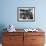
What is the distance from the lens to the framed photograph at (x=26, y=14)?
436 cm

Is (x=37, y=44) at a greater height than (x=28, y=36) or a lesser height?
lesser

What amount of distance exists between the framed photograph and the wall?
10cm

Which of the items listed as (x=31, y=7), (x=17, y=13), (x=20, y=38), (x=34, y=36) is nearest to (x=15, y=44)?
(x=20, y=38)

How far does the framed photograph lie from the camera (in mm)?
4359

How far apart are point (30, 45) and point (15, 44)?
1.47 ft

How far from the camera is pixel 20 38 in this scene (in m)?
3.88

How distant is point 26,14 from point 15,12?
38 centimetres

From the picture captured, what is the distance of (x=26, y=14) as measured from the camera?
4395 millimetres

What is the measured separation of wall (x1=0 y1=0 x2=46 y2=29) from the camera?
4.34 meters

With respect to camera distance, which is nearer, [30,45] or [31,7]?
[30,45]

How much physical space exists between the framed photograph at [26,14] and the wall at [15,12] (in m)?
0.10

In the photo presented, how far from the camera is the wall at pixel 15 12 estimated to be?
171 inches

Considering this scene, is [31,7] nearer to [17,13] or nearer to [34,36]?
[17,13]

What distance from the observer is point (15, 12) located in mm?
4363
